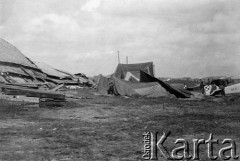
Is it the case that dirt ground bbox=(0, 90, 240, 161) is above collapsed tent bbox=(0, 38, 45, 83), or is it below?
below

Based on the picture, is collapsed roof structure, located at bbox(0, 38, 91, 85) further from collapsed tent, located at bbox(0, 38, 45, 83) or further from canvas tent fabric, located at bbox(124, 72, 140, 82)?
canvas tent fabric, located at bbox(124, 72, 140, 82)

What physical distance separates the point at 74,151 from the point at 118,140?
4.49ft

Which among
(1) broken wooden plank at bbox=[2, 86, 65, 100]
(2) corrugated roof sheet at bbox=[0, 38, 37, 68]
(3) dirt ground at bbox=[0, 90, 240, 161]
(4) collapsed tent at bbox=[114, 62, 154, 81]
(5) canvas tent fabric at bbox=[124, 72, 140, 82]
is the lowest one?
(3) dirt ground at bbox=[0, 90, 240, 161]

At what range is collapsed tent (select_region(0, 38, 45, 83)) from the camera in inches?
997

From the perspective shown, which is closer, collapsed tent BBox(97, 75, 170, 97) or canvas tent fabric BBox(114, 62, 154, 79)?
collapsed tent BBox(97, 75, 170, 97)

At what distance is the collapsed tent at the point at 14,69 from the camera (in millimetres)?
25312

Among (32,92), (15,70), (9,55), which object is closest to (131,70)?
(15,70)

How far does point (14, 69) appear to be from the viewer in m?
27.3

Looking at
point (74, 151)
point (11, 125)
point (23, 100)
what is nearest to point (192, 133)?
point (74, 151)

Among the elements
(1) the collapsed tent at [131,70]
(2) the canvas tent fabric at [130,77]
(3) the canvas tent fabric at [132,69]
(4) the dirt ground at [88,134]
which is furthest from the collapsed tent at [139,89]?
(4) the dirt ground at [88,134]

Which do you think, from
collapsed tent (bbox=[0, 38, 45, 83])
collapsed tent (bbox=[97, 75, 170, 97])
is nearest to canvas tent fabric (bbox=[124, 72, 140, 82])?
collapsed tent (bbox=[97, 75, 170, 97])

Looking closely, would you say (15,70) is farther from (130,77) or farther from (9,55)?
(130,77)

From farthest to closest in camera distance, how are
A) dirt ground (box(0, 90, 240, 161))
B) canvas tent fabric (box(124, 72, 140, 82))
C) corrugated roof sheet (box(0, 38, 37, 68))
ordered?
1. canvas tent fabric (box(124, 72, 140, 82))
2. corrugated roof sheet (box(0, 38, 37, 68))
3. dirt ground (box(0, 90, 240, 161))

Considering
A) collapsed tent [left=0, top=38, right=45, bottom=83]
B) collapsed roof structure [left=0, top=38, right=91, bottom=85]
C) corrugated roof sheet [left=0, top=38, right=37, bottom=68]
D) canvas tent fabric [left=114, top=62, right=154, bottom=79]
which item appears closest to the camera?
collapsed tent [left=0, top=38, right=45, bottom=83]
